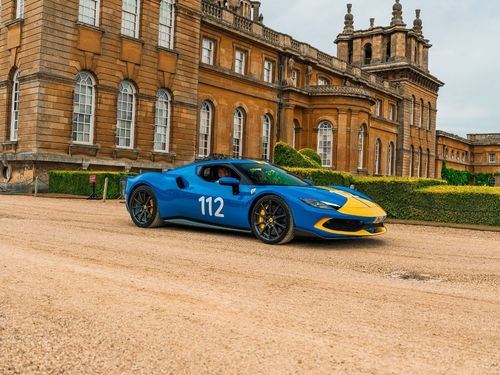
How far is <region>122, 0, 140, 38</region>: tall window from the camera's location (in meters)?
23.1

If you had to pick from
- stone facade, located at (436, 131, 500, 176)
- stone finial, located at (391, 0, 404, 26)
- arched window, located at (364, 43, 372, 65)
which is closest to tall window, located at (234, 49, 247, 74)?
arched window, located at (364, 43, 372, 65)

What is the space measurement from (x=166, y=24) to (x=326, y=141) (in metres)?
15.0

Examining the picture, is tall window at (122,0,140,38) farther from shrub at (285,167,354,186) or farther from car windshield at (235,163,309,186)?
car windshield at (235,163,309,186)

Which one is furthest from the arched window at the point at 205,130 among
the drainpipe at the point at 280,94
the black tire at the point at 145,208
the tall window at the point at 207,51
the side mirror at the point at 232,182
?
the side mirror at the point at 232,182

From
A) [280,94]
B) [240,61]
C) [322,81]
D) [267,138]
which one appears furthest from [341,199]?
[322,81]

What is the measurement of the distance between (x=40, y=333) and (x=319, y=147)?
33112 mm

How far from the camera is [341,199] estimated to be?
7.25 metres

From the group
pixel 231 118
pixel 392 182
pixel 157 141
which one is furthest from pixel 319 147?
pixel 392 182

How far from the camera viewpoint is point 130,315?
139 inches

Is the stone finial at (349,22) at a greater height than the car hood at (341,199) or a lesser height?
greater

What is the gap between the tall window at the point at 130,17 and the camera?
23.1 metres

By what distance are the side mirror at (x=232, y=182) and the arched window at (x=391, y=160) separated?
1708 inches

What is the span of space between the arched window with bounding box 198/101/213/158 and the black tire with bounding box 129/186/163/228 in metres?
20.2

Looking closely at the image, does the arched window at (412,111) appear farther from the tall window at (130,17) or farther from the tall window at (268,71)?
the tall window at (130,17)
